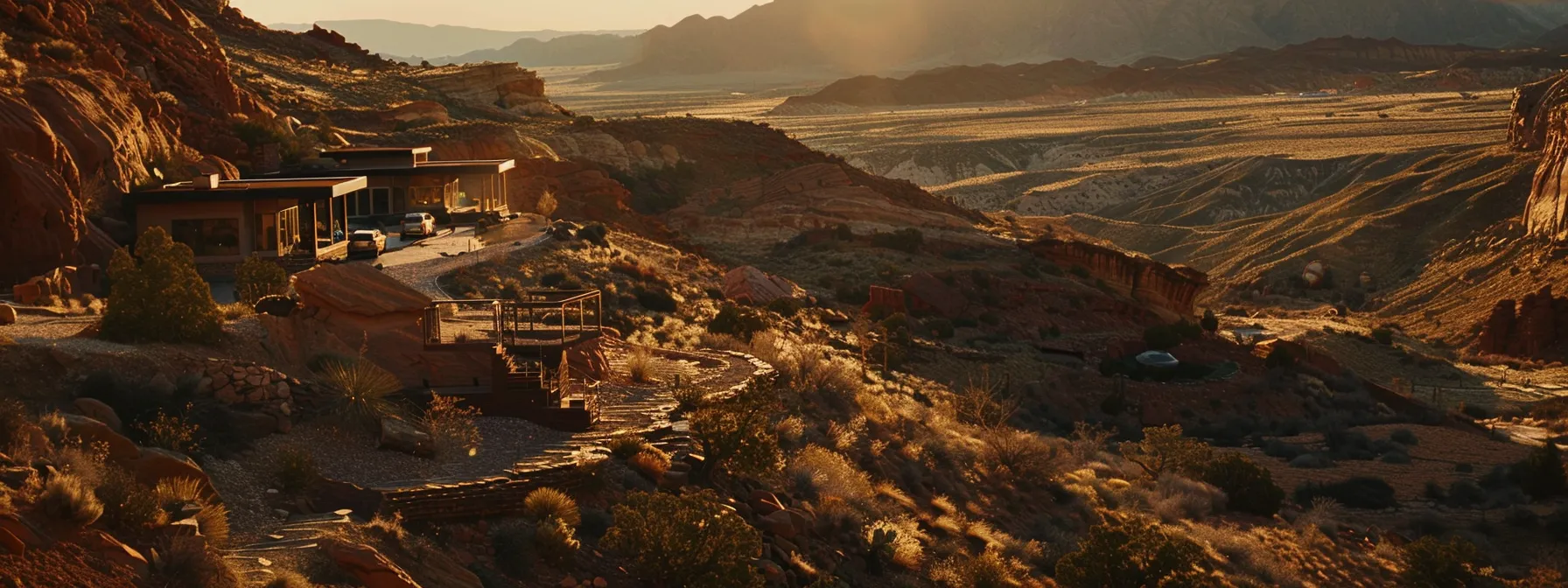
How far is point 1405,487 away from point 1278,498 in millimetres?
5176

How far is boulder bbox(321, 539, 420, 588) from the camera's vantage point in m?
11.8

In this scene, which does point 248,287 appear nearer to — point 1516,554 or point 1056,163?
point 1516,554

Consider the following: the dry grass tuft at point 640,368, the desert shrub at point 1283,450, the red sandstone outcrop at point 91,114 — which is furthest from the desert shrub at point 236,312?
the desert shrub at point 1283,450

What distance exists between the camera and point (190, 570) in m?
10.8

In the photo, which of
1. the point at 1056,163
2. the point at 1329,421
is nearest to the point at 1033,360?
the point at 1329,421

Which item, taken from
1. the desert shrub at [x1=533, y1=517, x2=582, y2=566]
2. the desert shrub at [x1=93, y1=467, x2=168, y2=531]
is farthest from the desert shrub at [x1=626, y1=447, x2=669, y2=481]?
the desert shrub at [x1=93, y1=467, x2=168, y2=531]

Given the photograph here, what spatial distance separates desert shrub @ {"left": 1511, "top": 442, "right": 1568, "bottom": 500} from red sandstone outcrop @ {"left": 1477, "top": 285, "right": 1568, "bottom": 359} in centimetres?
2650

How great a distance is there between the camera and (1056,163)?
152 m

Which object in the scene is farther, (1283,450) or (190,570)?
(1283,450)

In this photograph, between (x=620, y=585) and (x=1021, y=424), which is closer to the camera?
(x=620, y=585)

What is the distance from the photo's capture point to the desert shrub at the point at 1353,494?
29531mm

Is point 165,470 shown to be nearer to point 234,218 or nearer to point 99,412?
point 99,412

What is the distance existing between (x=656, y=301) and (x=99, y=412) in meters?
21.3

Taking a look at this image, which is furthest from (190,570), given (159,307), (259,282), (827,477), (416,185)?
(416,185)
